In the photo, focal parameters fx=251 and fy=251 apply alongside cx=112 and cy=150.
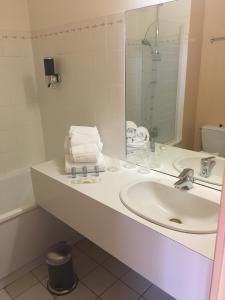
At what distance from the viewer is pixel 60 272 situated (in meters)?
1.63

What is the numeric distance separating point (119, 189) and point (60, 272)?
2.48ft

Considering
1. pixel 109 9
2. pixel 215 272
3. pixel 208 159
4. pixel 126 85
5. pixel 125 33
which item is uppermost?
pixel 109 9

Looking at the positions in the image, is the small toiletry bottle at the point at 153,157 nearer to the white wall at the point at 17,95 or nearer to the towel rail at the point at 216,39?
the towel rail at the point at 216,39

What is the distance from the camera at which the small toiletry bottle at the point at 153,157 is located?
1.55 m

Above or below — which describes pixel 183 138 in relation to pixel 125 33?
below

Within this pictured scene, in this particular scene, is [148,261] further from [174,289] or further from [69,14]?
[69,14]

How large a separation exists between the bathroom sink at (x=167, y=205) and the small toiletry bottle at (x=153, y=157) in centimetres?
20

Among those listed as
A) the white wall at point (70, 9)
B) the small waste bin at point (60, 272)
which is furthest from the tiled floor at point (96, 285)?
the white wall at point (70, 9)

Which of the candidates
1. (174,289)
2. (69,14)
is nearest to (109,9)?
(69,14)

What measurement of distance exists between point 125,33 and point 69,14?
0.52 metres

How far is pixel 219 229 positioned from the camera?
0.66 metres

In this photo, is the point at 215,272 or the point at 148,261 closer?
the point at 215,272

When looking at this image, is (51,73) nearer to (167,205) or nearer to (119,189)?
(119,189)

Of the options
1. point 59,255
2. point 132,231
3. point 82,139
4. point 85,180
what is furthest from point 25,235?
point 132,231
